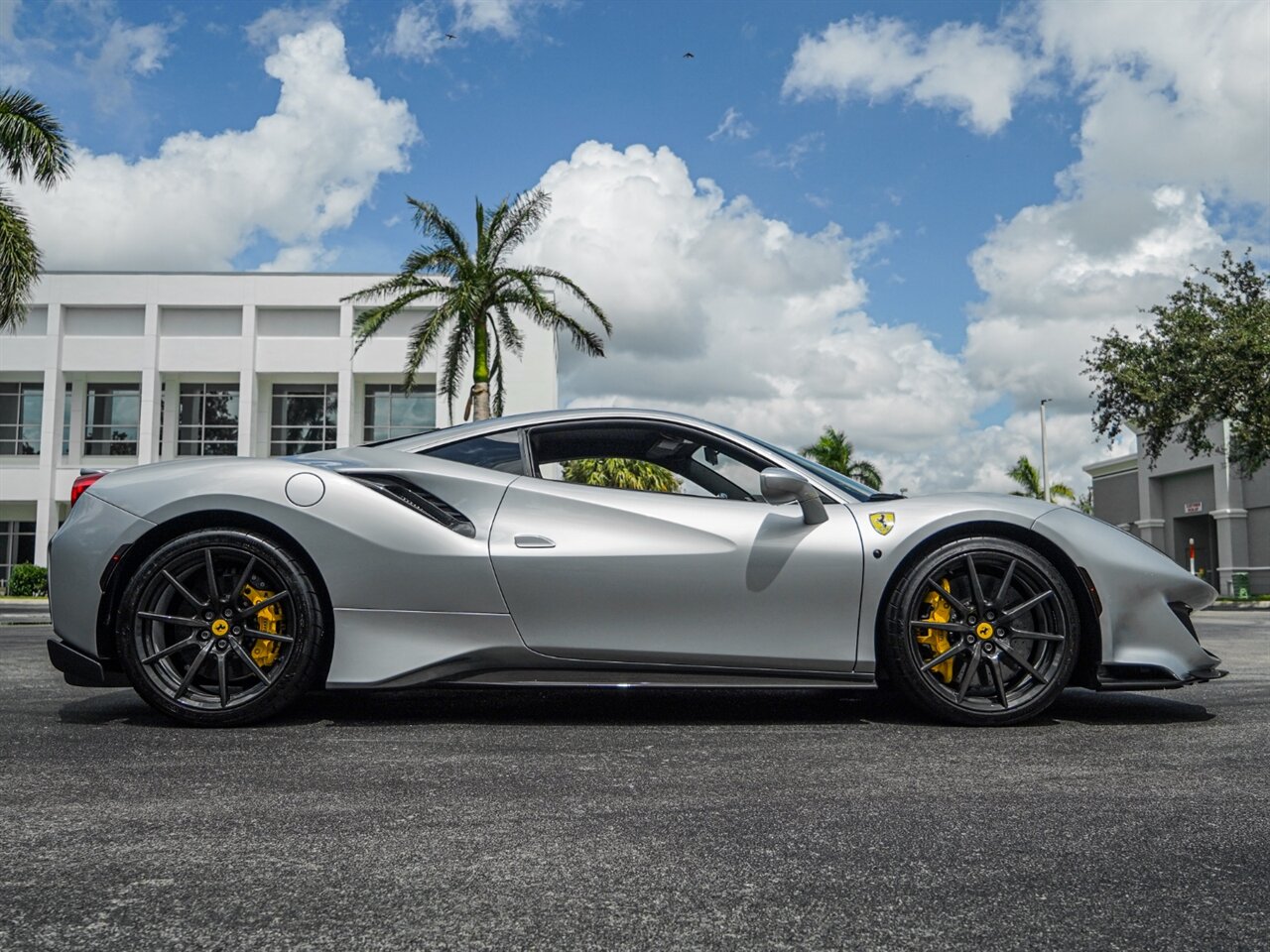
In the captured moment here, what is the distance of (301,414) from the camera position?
39.7 meters

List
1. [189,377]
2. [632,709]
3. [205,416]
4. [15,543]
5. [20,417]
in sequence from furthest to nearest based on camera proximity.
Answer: [205,416] < [189,377] < [20,417] < [15,543] < [632,709]

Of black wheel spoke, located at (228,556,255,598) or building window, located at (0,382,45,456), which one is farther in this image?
building window, located at (0,382,45,456)

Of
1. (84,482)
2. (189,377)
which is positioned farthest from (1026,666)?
(189,377)

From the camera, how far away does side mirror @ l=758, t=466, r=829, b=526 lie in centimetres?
399

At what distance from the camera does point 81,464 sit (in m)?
39.6

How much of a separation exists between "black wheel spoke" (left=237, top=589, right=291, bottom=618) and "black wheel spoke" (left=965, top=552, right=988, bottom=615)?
2.52 m

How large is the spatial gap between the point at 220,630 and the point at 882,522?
2497 mm

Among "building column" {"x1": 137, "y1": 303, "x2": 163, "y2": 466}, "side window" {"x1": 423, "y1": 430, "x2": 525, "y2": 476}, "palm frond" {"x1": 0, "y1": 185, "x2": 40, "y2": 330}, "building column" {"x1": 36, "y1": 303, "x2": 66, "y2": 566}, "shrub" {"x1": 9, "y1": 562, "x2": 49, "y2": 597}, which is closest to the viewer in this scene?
"side window" {"x1": 423, "y1": 430, "x2": 525, "y2": 476}

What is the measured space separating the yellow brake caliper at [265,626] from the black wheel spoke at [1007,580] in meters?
2.68

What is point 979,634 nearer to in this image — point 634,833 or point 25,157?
point 634,833

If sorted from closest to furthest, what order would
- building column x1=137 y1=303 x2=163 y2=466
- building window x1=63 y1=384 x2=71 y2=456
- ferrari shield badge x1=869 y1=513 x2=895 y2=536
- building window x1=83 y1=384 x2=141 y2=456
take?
ferrari shield badge x1=869 y1=513 x2=895 y2=536
building column x1=137 y1=303 x2=163 y2=466
building window x1=63 y1=384 x2=71 y2=456
building window x1=83 y1=384 x2=141 y2=456

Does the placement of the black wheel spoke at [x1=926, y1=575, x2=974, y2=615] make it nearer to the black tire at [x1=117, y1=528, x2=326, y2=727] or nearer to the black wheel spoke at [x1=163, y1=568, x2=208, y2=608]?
the black tire at [x1=117, y1=528, x2=326, y2=727]

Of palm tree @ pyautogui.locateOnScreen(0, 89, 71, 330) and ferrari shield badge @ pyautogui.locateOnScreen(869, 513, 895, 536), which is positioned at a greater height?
palm tree @ pyautogui.locateOnScreen(0, 89, 71, 330)

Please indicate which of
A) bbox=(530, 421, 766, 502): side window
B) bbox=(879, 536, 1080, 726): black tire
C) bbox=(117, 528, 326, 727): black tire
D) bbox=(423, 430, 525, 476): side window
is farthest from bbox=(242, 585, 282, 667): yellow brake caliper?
bbox=(879, 536, 1080, 726): black tire
